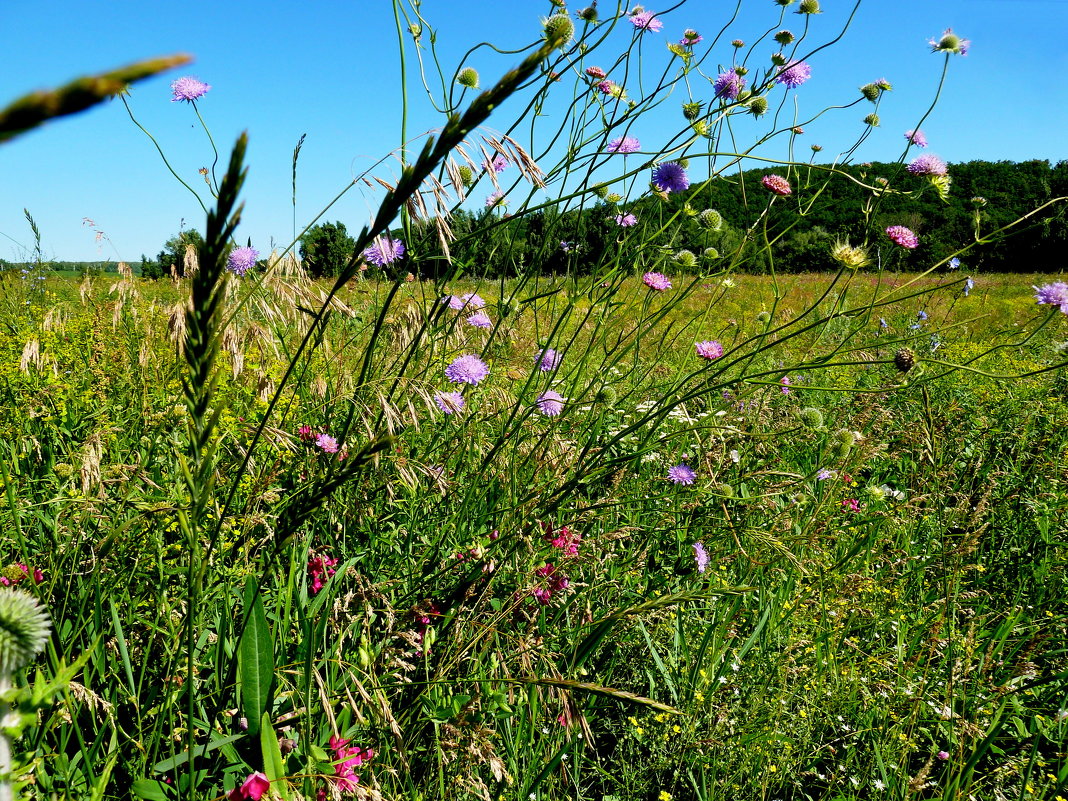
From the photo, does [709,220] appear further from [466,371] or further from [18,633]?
[18,633]

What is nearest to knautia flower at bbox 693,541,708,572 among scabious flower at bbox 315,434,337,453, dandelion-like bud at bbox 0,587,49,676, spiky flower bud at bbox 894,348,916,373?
spiky flower bud at bbox 894,348,916,373

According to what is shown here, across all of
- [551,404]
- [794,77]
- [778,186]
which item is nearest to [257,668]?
[551,404]

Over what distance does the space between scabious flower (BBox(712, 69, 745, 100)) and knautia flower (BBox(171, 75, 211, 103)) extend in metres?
1.67

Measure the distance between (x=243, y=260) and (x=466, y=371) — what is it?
3.23 feet

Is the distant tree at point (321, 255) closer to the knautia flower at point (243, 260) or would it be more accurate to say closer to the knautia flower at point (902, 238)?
the knautia flower at point (243, 260)

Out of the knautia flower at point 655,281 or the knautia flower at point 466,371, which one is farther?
the knautia flower at point 655,281

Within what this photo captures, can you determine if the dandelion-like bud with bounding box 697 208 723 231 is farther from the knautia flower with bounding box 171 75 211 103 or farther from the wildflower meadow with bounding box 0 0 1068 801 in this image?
the knautia flower with bounding box 171 75 211 103

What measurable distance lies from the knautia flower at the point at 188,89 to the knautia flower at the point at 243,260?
526 millimetres

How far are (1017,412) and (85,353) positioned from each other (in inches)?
176

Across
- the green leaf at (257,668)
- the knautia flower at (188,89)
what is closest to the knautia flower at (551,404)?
the green leaf at (257,668)

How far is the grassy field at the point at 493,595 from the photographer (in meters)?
1.19

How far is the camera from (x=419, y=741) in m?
1.35

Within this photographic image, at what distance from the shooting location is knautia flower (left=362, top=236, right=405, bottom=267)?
172 centimetres

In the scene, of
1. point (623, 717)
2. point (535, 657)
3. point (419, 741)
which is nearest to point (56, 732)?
point (419, 741)
